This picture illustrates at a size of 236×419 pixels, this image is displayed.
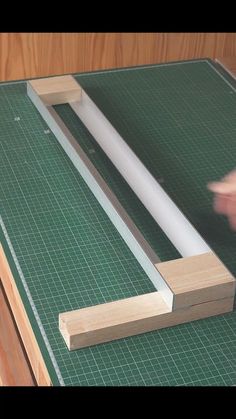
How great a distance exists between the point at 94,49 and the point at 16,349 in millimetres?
1225

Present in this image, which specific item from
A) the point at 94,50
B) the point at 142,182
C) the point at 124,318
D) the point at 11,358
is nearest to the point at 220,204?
the point at 142,182

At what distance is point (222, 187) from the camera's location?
2.02 m

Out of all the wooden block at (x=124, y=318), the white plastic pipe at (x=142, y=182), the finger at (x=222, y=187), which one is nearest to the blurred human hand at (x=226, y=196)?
the finger at (x=222, y=187)

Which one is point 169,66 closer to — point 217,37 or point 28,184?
point 217,37

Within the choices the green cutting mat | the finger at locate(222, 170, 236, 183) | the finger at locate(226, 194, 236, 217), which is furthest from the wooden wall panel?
the finger at locate(226, 194, 236, 217)

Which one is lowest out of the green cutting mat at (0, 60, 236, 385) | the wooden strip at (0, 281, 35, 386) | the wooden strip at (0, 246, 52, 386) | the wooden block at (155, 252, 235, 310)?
the wooden strip at (0, 281, 35, 386)

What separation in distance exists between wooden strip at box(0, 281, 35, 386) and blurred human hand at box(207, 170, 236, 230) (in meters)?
0.54

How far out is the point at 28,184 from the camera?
2.04m

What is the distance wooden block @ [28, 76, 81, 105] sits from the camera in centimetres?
235

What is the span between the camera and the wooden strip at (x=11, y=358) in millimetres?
1713

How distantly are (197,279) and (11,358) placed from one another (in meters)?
0.43

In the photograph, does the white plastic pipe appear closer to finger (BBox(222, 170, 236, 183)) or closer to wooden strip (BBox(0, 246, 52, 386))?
finger (BBox(222, 170, 236, 183))

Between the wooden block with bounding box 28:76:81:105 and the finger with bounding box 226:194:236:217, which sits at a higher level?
the wooden block with bounding box 28:76:81:105

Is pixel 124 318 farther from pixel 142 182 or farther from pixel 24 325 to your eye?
pixel 142 182
